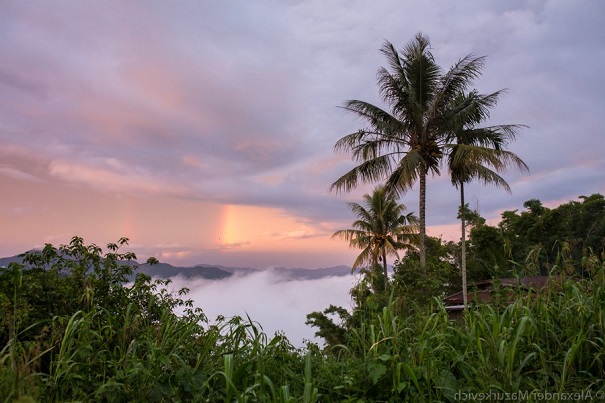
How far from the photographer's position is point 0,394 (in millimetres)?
2240

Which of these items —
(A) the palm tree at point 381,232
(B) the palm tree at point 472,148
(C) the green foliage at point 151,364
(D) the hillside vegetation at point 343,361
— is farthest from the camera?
(A) the palm tree at point 381,232

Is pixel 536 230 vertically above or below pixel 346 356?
above

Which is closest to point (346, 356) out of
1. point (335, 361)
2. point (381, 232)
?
point (335, 361)

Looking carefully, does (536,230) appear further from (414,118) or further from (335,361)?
(335,361)

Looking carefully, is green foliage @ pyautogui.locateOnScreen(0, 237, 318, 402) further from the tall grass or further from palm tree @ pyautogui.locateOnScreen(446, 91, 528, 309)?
palm tree @ pyautogui.locateOnScreen(446, 91, 528, 309)

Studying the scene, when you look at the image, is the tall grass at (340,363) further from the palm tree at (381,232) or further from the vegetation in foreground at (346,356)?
the palm tree at (381,232)

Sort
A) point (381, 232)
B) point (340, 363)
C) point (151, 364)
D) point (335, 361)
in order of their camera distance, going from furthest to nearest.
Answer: point (381, 232), point (335, 361), point (340, 363), point (151, 364)

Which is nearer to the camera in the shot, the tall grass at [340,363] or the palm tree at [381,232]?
the tall grass at [340,363]

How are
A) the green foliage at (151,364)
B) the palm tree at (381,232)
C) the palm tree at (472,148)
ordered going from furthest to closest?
the palm tree at (381,232)
the palm tree at (472,148)
the green foliage at (151,364)

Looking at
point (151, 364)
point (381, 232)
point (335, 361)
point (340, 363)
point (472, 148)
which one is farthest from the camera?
point (381, 232)

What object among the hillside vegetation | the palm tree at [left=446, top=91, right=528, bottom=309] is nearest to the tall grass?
the hillside vegetation

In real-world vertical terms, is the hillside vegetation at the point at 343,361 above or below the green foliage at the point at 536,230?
below

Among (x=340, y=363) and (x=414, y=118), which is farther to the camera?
(x=414, y=118)

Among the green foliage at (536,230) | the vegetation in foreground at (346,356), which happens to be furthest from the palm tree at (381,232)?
the vegetation in foreground at (346,356)
